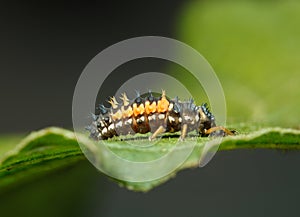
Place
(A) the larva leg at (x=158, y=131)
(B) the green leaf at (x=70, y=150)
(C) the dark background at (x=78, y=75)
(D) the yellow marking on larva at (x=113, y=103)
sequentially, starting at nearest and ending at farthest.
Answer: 1. (B) the green leaf at (x=70, y=150)
2. (A) the larva leg at (x=158, y=131)
3. (D) the yellow marking on larva at (x=113, y=103)
4. (C) the dark background at (x=78, y=75)

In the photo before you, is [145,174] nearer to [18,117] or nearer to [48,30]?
[18,117]

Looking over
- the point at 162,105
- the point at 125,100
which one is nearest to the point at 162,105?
the point at 162,105

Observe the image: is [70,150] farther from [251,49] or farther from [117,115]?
[251,49]

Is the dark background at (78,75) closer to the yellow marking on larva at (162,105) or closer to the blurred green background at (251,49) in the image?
the blurred green background at (251,49)

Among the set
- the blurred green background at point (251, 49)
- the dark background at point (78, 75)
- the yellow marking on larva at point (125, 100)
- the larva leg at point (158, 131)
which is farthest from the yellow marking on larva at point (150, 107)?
the dark background at point (78, 75)

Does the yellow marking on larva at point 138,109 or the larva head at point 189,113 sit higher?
the yellow marking on larva at point 138,109

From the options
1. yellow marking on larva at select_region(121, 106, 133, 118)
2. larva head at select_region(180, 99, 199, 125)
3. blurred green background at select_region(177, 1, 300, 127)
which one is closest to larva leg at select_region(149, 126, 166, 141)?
larva head at select_region(180, 99, 199, 125)
